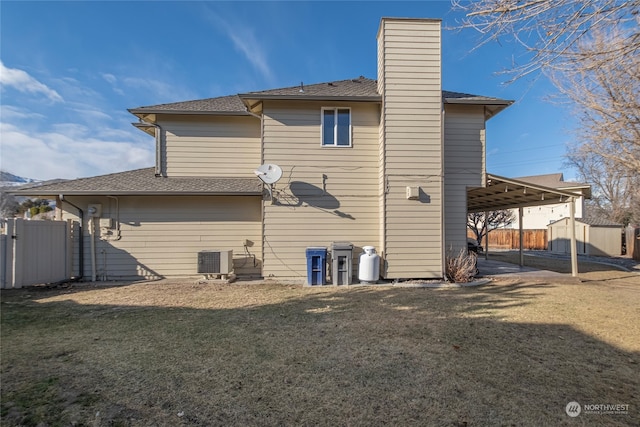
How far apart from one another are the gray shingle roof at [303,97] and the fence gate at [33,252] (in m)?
3.97

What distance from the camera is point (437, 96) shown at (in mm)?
8602

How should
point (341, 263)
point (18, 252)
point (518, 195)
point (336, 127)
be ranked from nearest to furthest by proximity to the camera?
point (18, 252) < point (341, 263) < point (336, 127) < point (518, 195)

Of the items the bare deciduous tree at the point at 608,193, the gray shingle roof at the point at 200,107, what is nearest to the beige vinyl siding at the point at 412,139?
the gray shingle roof at the point at 200,107

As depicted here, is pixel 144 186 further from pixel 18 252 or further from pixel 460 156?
pixel 460 156

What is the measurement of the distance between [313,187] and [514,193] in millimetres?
6818

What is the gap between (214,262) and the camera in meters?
8.56

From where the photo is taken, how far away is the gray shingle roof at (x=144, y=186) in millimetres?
8367

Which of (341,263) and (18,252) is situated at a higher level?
(18,252)

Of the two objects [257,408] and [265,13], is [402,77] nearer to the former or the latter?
[265,13]

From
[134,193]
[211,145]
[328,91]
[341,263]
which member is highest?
[328,91]

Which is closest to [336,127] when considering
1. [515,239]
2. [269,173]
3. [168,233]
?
[269,173]

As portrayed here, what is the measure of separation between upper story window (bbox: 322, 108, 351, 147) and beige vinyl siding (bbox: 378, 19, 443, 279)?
3.44ft

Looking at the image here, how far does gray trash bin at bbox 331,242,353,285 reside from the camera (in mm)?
8164

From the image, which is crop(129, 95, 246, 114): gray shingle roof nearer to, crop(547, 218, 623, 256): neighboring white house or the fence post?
the fence post
